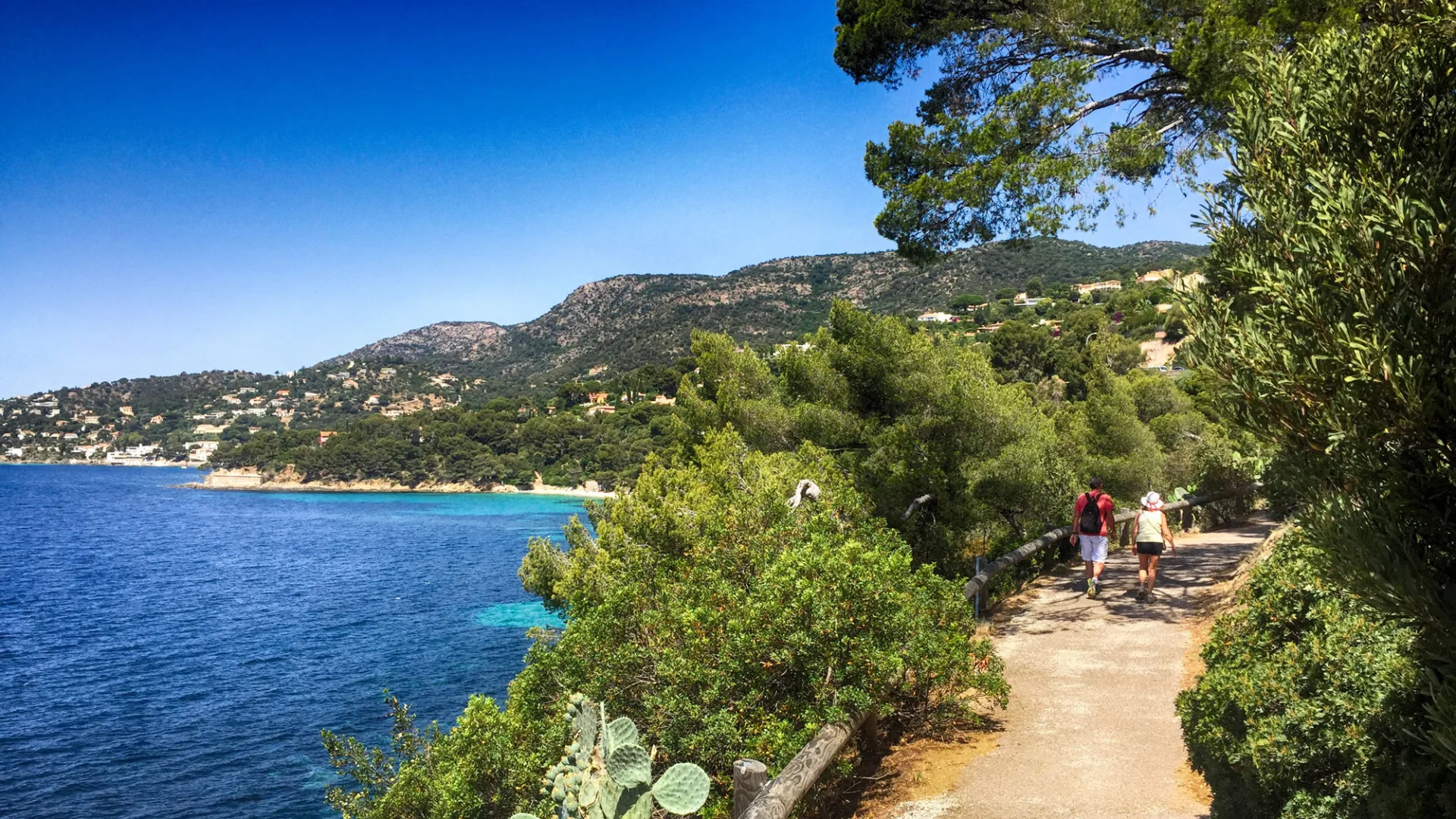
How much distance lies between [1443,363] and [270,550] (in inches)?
2469

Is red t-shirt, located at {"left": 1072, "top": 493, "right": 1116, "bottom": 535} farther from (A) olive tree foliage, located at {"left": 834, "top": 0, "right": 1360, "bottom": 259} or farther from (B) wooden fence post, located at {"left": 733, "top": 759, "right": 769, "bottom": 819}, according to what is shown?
(B) wooden fence post, located at {"left": 733, "top": 759, "right": 769, "bottom": 819}

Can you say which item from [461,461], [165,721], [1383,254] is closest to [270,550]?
[165,721]

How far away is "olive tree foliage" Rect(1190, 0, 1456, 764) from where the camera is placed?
8.21 feet

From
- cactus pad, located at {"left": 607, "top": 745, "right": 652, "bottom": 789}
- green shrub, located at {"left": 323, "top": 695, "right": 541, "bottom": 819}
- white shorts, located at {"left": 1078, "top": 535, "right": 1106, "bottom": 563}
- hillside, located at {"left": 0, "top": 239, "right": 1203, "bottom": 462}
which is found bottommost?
green shrub, located at {"left": 323, "top": 695, "right": 541, "bottom": 819}

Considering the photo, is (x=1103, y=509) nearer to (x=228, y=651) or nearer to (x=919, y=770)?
(x=919, y=770)

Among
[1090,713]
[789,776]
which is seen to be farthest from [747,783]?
[1090,713]

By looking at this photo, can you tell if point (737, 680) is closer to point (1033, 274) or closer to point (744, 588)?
point (744, 588)

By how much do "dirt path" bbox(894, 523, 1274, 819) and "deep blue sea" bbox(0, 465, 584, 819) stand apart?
47.9 feet

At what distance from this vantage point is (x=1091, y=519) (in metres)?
10.1

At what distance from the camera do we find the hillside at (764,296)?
123688 mm

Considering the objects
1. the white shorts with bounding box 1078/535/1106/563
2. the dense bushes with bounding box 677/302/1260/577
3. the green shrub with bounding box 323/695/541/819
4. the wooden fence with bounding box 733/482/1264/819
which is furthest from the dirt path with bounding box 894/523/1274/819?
the green shrub with bounding box 323/695/541/819

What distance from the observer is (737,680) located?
5.82m

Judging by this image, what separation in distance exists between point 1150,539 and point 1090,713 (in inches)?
174

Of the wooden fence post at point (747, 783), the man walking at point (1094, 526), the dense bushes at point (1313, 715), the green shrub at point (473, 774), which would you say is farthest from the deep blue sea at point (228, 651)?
the dense bushes at point (1313, 715)
